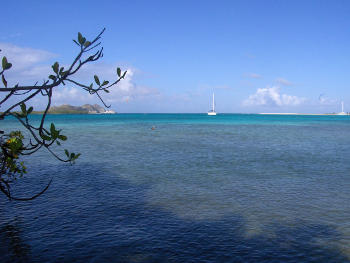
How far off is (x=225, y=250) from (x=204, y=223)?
6.65 ft

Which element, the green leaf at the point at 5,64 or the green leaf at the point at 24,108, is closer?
the green leaf at the point at 5,64

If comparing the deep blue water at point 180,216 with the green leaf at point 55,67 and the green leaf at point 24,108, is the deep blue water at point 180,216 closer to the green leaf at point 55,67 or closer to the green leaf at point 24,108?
the green leaf at point 24,108

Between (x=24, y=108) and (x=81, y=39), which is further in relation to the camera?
(x=24, y=108)

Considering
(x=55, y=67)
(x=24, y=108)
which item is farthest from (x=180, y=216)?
(x=55, y=67)

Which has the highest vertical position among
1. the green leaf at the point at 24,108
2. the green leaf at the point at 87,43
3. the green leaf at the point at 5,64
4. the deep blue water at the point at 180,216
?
the green leaf at the point at 87,43

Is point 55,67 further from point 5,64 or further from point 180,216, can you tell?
point 180,216

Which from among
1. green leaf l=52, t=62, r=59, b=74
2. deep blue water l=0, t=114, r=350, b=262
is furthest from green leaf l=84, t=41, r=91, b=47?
deep blue water l=0, t=114, r=350, b=262

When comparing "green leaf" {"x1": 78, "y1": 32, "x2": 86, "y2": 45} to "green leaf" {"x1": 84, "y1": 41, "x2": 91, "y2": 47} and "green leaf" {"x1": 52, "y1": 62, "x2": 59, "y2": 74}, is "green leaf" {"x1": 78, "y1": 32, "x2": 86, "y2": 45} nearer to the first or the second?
"green leaf" {"x1": 84, "y1": 41, "x2": 91, "y2": 47}

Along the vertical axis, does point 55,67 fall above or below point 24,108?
above

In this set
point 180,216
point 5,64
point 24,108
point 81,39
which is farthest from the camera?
point 180,216

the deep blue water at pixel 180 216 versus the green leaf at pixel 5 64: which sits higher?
the green leaf at pixel 5 64

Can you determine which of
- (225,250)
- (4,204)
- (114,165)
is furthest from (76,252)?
(114,165)

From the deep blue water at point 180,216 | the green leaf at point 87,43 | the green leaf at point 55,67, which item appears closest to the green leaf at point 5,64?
the green leaf at point 55,67

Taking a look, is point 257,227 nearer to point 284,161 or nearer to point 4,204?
point 4,204
